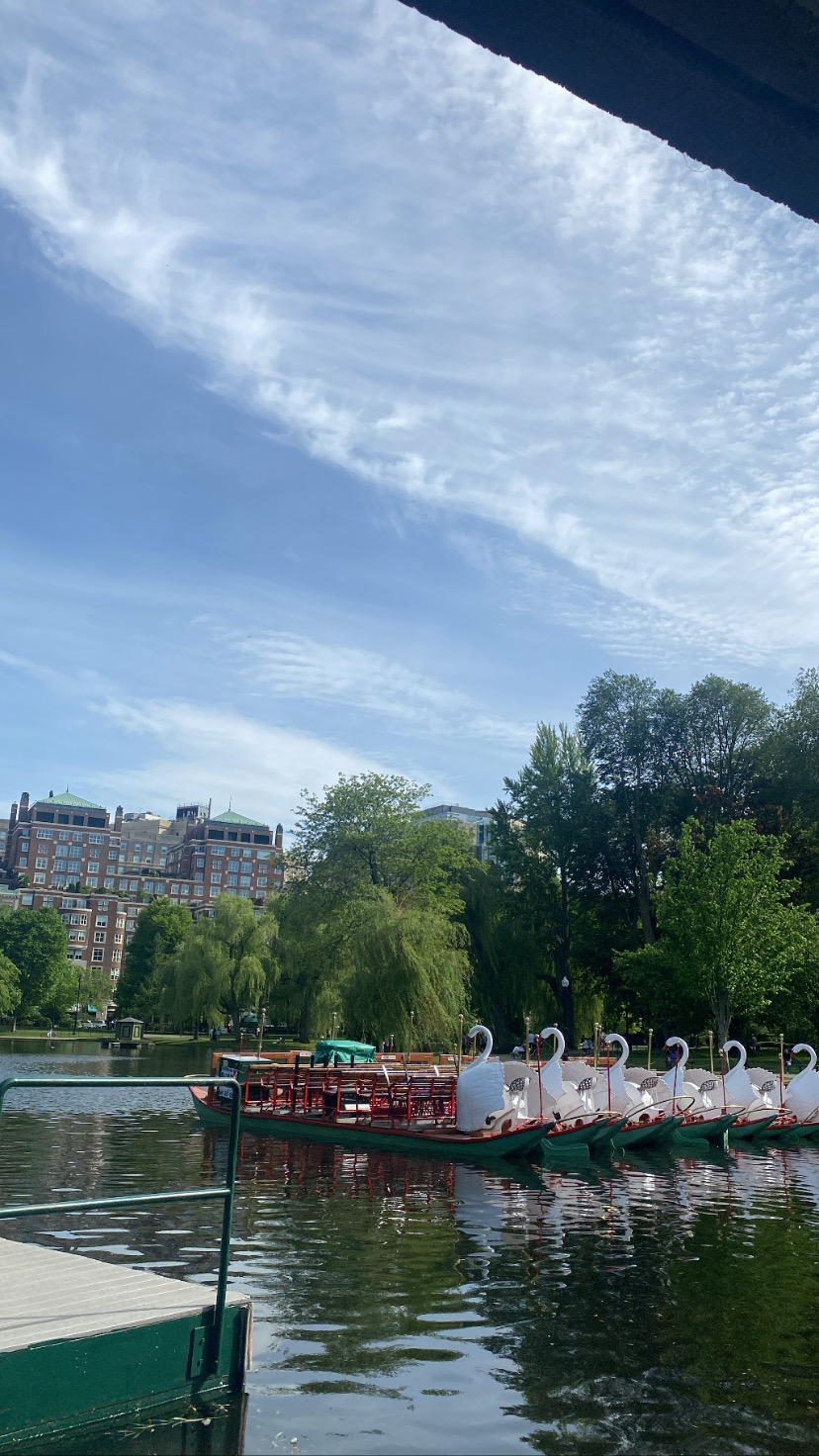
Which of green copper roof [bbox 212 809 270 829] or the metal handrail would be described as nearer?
the metal handrail

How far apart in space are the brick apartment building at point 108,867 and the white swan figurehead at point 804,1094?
406 feet

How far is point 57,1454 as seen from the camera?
219 inches

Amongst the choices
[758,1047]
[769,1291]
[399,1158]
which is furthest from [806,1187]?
[758,1047]

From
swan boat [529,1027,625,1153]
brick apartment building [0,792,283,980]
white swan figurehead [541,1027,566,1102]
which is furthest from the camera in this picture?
brick apartment building [0,792,283,980]

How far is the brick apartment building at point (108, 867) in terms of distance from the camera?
14912 cm

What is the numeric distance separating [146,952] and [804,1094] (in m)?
85.6

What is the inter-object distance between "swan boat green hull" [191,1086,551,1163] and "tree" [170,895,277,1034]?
38.0 meters

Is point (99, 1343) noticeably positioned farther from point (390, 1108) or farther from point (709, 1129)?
point (709, 1129)

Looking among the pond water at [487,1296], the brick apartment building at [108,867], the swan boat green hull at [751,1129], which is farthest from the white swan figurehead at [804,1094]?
the brick apartment building at [108,867]

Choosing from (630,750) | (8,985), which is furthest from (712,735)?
(8,985)

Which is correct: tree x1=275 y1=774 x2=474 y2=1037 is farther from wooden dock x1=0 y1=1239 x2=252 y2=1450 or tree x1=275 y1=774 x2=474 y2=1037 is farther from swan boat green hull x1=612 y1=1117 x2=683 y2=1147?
wooden dock x1=0 y1=1239 x2=252 y2=1450

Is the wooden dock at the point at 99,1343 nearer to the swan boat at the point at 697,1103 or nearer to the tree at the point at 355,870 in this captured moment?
the swan boat at the point at 697,1103

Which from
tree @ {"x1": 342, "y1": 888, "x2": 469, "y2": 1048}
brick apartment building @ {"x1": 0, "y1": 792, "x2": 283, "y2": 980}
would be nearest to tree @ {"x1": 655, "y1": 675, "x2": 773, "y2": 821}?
tree @ {"x1": 342, "y1": 888, "x2": 469, "y2": 1048}

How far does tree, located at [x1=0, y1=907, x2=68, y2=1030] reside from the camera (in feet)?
329
